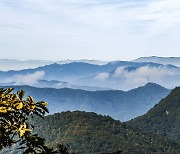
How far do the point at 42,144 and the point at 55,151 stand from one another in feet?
1.79

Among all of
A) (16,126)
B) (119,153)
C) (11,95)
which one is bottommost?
(119,153)

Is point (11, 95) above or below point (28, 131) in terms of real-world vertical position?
above

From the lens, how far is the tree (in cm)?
1400

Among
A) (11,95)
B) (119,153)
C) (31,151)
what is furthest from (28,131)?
(119,153)

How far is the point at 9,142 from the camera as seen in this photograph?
47.0ft

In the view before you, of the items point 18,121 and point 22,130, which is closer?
point 22,130

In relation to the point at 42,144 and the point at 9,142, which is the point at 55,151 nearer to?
the point at 42,144

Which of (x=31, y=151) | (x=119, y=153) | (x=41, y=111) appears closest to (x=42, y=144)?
(x=31, y=151)

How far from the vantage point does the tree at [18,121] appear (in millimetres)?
14000

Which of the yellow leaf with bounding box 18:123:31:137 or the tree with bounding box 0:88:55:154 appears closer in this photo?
the yellow leaf with bounding box 18:123:31:137

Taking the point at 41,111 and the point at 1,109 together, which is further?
the point at 41,111

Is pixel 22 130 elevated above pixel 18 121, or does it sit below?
below

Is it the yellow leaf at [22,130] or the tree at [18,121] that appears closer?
the yellow leaf at [22,130]

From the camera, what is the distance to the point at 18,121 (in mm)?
14625
